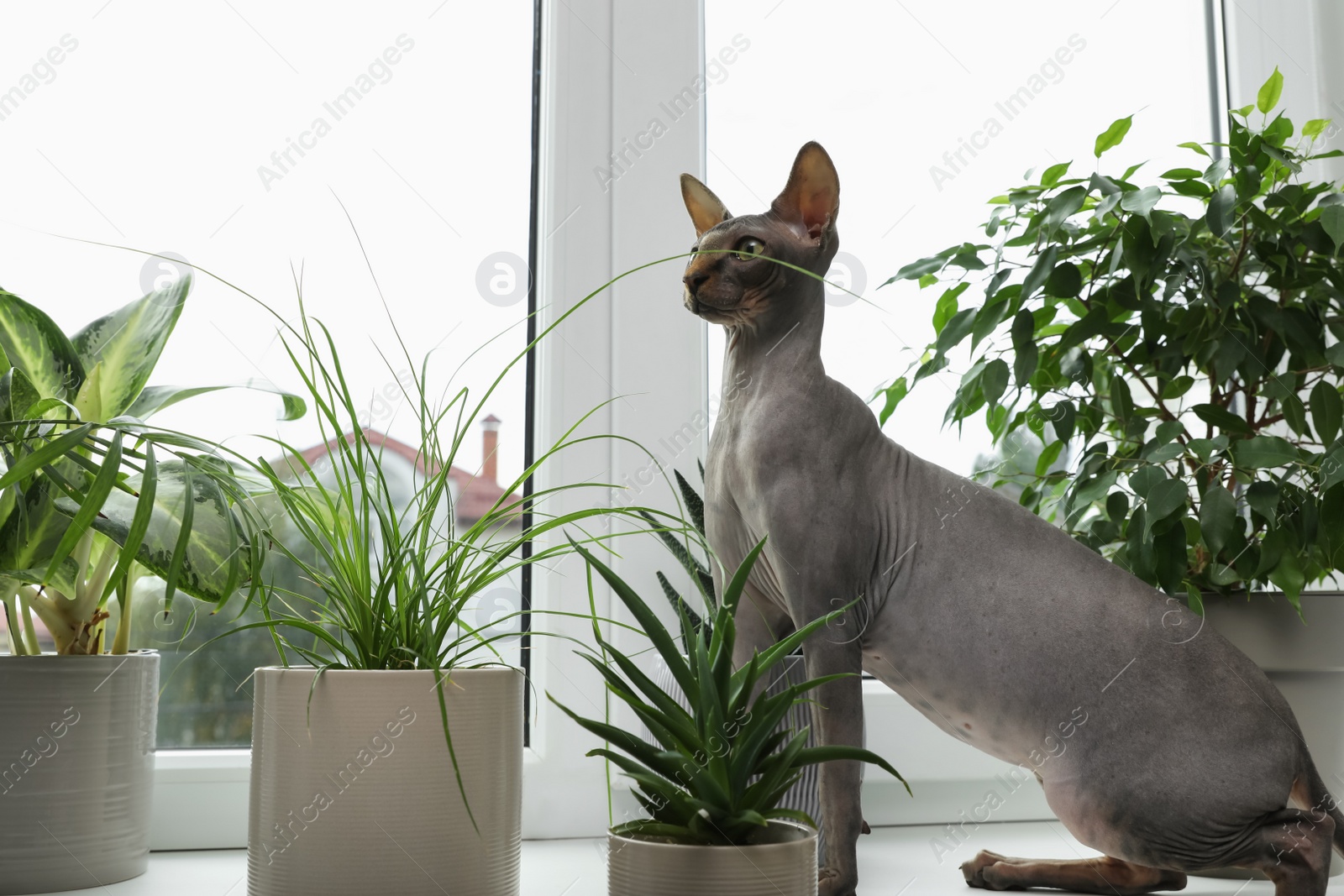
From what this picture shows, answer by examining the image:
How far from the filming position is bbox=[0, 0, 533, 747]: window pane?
3.65 feet

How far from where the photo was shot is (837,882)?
73 cm

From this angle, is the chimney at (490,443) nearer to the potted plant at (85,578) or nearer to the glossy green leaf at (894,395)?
the potted plant at (85,578)

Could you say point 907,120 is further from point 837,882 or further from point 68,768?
point 68,768

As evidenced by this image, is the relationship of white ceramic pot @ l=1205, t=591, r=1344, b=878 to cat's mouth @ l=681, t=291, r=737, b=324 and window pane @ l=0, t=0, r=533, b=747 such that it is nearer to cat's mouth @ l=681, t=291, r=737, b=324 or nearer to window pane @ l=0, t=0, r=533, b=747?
cat's mouth @ l=681, t=291, r=737, b=324

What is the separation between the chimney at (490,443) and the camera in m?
1.24

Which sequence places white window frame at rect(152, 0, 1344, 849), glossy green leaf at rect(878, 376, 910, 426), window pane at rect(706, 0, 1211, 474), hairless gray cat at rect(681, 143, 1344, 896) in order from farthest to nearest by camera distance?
window pane at rect(706, 0, 1211, 474) < white window frame at rect(152, 0, 1344, 849) < glossy green leaf at rect(878, 376, 910, 426) < hairless gray cat at rect(681, 143, 1344, 896)

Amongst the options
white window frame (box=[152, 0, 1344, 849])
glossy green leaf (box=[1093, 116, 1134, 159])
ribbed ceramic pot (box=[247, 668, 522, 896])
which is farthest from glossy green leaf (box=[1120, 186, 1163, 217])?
ribbed ceramic pot (box=[247, 668, 522, 896])

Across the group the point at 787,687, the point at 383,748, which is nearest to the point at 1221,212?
the point at 787,687

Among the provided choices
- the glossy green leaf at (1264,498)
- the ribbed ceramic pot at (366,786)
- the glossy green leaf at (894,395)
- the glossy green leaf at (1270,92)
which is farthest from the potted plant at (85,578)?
the glossy green leaf at (1270,92)

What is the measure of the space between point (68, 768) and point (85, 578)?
0.56 ft

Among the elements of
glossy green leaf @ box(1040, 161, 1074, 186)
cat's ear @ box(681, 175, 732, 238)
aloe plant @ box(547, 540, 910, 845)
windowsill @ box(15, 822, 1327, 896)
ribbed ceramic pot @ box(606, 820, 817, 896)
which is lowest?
windowsill @ box(15, 822, 1327, 896)

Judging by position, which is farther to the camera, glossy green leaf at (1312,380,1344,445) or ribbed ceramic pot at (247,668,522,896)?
glossy green leaf at (1312,380,1344,445)

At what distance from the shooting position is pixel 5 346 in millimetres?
812

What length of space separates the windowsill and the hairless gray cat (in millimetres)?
147
